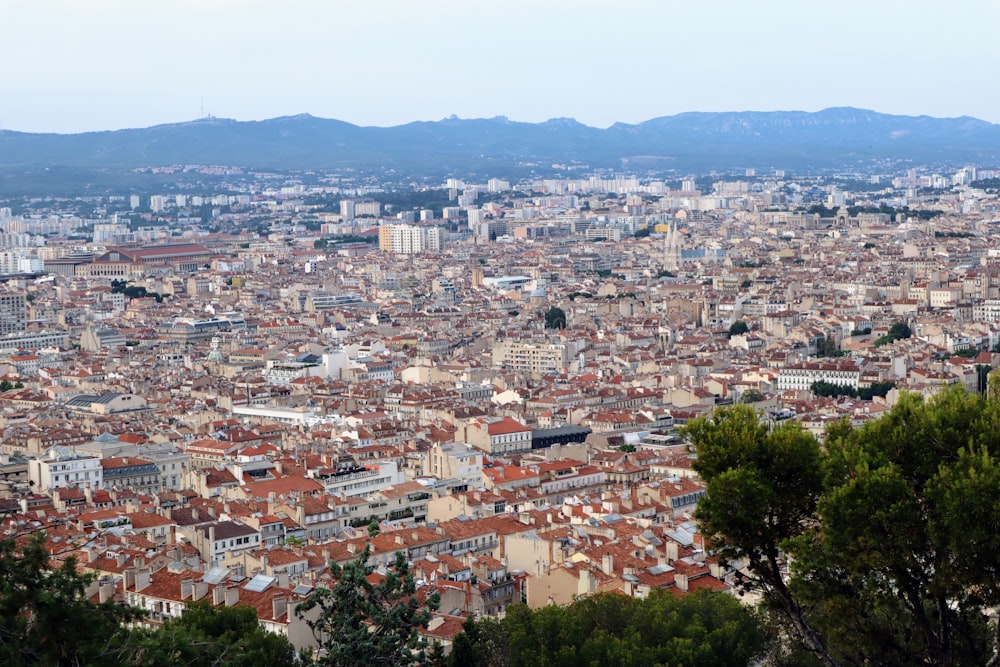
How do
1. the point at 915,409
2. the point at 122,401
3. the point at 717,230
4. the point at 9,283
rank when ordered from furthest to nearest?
1. the point at 717,230
2. the point at 9,283
3. the point at 122,401
4. the point at 915,409

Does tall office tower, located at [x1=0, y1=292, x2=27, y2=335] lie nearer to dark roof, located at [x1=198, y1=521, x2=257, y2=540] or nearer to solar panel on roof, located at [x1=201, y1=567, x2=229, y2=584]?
dark roof, located at [x1=198, y1=521, x2=257, y2=540]

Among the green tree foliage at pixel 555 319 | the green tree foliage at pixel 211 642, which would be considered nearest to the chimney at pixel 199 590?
the green tree foliage at pixel 211 642

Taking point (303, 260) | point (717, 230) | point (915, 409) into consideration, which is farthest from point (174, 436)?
point (717, 230)

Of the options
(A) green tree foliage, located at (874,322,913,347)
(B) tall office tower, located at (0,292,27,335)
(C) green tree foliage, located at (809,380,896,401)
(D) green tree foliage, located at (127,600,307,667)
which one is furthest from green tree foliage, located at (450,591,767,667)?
(B) tall office tower, located at (0,292,27,335)

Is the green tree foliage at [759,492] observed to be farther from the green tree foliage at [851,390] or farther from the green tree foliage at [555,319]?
the green tree foliage at [555,319]

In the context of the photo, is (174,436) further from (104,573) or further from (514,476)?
(104,573)

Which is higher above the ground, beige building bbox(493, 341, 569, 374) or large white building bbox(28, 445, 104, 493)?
large white building bbox(28, 445, 104, 493)
